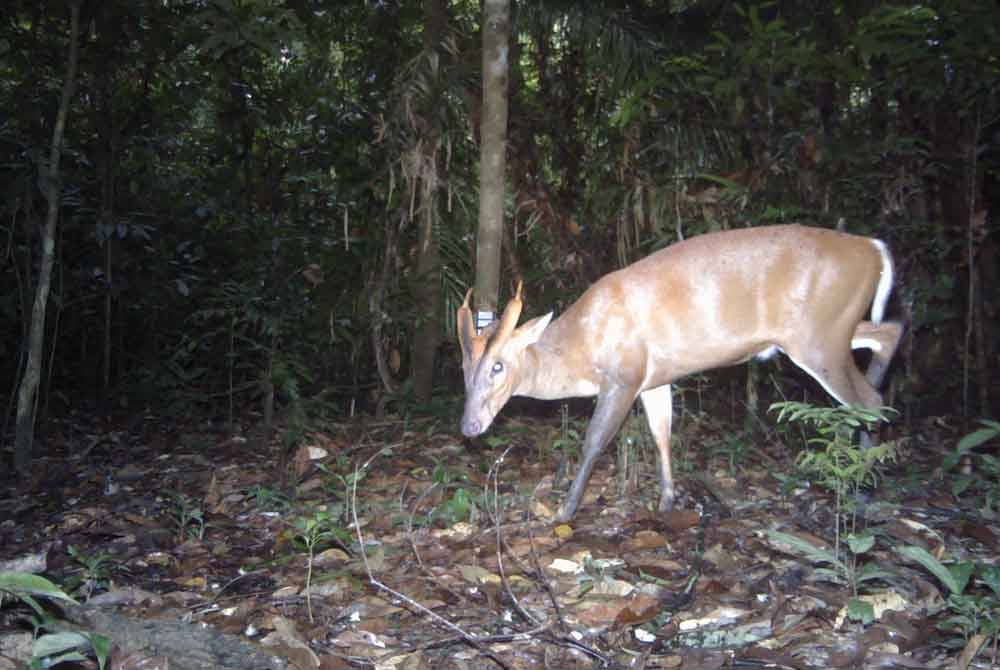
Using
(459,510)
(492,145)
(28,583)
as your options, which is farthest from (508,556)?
(492,145)

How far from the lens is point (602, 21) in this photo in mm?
7043

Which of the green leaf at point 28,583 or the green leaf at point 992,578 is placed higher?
the green leaf at point 28,583

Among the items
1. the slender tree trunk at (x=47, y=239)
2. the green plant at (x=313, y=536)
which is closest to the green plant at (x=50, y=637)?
the green plant at (x=313, y=536)

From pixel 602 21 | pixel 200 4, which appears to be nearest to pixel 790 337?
pixel 602 21

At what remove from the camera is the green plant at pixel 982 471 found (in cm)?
431

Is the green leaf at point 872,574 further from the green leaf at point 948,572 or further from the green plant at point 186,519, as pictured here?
the green plant at point 186,519

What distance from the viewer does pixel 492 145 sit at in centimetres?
586

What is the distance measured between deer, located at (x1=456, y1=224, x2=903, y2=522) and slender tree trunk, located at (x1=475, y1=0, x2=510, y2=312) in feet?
2.09

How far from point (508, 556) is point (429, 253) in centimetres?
349

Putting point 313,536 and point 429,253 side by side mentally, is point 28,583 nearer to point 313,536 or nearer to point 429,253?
point 313,536

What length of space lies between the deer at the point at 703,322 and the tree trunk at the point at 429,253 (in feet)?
6.51

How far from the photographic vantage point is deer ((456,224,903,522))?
5195 millimetres

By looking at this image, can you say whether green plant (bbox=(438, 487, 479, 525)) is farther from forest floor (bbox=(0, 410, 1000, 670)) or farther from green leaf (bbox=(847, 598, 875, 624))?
green leaf (bbox=(847, 598, 875, 624))

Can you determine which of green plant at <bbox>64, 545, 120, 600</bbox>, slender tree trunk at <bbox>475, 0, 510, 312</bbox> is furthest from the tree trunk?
green plant at <bbox>64, 545, 120, 600</bbox>
